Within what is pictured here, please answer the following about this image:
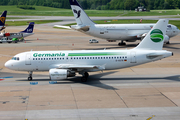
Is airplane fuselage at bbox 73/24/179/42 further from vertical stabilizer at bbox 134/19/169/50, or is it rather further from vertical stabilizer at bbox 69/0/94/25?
vertical stabilizer at bbox 134/19/169/50

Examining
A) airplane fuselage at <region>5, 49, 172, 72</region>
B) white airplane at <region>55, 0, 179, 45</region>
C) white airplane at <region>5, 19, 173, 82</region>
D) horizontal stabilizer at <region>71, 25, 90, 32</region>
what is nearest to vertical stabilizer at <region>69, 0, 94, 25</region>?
white airplane at <region>55, 0, 179, 45</region>

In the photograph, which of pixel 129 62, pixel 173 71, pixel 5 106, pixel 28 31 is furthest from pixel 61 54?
pixel 28 31

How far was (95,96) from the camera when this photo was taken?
87.0 feet

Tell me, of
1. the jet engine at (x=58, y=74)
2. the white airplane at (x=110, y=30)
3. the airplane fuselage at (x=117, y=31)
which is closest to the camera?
the jet engine at (x=58, y=74)

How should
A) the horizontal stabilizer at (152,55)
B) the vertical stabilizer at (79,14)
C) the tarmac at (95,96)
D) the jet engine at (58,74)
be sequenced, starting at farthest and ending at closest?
the vertical stabilizer at (79,14)
the horizontal stabilizer at (152,55)
the jet engine at (58,74)
the tarmac at (95,96)

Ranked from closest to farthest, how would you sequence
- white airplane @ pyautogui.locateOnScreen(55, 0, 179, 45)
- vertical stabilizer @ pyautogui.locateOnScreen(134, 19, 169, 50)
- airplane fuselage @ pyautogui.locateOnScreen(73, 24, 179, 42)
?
vertical stabilizer @ pyautogui.locateOnScreen(134, 19, 169, 50)
white airplane @ pyautogui.locateOnScreen(55, 0, 179, 45)
airplane fuselage @ pyautogui.locateOnScreen(73, 24, 179, 42)

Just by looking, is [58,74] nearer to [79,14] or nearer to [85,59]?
[85,59]

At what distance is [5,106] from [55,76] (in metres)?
7.76

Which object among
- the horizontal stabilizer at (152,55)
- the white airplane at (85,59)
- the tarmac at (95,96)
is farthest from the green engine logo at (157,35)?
the tarmac at (95,96)

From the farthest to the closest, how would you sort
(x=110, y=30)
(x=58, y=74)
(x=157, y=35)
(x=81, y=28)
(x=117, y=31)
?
1. (x=117, y=31)
2. (x=110, y=30)
3. (x=81, y=28)
4. (x=157, y=35)
5. (x=58, y=74)

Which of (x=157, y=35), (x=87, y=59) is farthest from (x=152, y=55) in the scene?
(x=87, y=59)

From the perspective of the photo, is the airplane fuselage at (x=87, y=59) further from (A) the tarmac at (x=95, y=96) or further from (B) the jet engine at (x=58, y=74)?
(A) the tarmac at (x=95, y=96)

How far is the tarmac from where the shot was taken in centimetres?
2181

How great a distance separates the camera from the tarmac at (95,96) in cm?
2181
